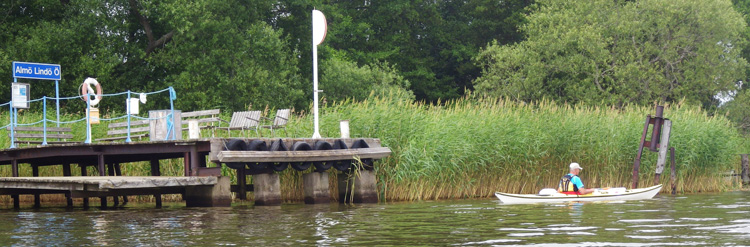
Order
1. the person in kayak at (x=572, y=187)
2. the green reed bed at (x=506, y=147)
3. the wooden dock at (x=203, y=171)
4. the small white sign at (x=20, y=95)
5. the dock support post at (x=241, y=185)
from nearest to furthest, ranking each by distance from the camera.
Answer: the wooden dock at (x=203, y=171), the person in kayak at (x=572, y=187), the dock support post at (x=241, y=185), the green reed bed at (x=506, y=147), the small white sign at (x=20, y=95)

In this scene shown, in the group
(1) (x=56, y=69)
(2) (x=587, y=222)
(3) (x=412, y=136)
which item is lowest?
(2) (x=587, y=222)

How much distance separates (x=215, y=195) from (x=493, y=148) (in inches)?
251

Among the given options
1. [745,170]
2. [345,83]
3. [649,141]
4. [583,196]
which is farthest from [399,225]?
[345,83]

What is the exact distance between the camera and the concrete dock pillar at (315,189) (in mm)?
18250

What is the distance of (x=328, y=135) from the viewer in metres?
20.3

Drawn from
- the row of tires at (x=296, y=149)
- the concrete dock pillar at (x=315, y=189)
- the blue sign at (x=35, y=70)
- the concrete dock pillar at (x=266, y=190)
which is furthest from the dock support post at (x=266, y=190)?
the blue sign at (x=35, y=70)

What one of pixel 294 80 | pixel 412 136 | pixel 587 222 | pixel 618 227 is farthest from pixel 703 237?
pixel 294 80

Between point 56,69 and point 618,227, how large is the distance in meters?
12.2

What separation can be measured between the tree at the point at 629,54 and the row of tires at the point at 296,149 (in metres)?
24.2

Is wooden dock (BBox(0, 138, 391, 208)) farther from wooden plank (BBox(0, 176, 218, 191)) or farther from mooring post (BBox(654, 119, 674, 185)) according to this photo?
mooring post (BBox(654, 119, 674, 185))

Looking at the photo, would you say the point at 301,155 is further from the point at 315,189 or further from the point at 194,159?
the point at 194,159

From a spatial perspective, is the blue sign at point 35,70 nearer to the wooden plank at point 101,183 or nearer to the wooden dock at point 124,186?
the wooden dock at point 124,186

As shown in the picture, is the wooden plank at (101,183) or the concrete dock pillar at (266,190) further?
the concrete dock pillar at (266,190)

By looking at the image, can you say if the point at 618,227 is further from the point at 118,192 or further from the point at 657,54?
the point at 657,54
